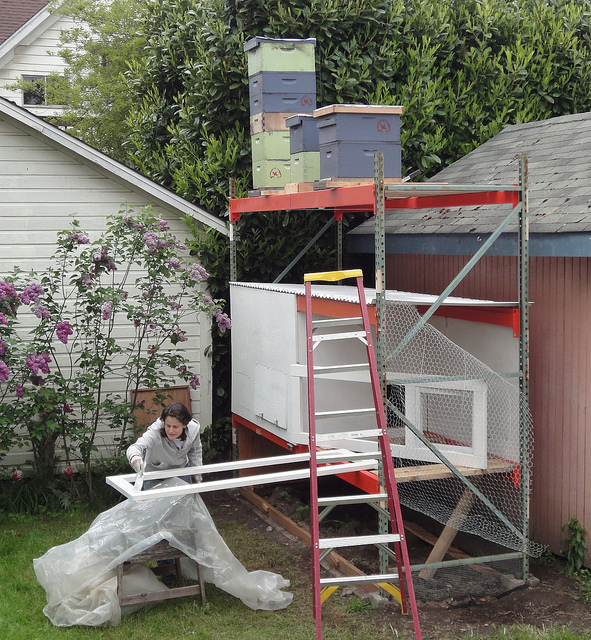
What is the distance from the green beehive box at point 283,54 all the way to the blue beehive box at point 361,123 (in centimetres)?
144

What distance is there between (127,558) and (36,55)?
69.3 ft

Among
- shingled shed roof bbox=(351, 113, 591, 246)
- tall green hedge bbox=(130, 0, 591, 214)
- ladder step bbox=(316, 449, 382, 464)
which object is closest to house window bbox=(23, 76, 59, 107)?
tall green hedge bbox=(130, 0, 591, 214)

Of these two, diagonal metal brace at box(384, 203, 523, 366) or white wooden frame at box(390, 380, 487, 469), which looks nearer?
diagonal metal brace at box(384, 203, 523, 366)

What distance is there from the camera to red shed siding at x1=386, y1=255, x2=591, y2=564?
6.13 meters

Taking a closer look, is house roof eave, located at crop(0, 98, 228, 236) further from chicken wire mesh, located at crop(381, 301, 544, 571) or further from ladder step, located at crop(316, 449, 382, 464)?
ladder step, located at crop(316, 449, 382, 464)

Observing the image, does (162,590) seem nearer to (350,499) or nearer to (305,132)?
(350,499)

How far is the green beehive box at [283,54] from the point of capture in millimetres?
7707

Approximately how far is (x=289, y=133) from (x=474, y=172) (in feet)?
6.47

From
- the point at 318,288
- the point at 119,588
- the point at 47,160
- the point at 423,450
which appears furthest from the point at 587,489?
the point at 47,160

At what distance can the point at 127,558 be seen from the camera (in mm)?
5508

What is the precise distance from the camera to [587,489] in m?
6.13

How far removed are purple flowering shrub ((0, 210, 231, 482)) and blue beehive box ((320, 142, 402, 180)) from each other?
7.13 ft

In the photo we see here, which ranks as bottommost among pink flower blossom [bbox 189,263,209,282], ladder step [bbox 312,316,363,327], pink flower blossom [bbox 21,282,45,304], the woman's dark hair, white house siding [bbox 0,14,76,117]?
the woman's dark hair

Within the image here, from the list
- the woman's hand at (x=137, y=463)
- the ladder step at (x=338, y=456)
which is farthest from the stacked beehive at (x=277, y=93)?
the woman's hand at (x=137, y=463)
